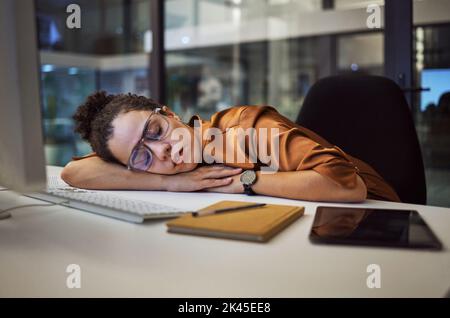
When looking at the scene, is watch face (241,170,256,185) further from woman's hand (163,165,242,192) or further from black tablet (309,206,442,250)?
black tablet (309,206,442,250)

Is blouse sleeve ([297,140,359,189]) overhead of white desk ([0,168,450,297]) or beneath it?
overhead

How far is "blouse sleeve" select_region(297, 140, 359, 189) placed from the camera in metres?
1.01

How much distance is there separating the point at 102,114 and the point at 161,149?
221 millimetres

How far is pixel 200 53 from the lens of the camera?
5152 millimetres

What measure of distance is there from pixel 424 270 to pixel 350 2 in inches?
128

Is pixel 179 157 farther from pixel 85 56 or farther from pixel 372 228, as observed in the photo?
pixel 85 56

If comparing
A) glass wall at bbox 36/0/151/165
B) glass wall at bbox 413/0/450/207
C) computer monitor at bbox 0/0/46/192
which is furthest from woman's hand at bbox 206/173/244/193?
glass wall at bbox 36/0/151/165

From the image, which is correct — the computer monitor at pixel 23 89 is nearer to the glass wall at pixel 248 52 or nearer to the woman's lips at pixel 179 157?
the woman's lips at pixel 179 157

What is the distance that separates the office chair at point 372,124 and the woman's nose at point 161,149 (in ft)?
1.91

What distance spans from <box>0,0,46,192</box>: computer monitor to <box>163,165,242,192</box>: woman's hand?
430mm

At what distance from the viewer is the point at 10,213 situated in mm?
939

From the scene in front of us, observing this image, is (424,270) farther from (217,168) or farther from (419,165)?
(419,165)
